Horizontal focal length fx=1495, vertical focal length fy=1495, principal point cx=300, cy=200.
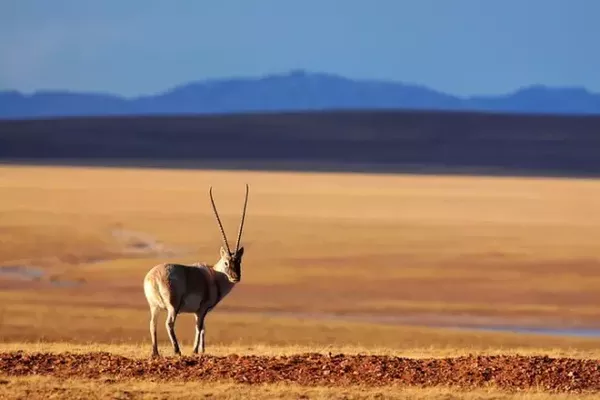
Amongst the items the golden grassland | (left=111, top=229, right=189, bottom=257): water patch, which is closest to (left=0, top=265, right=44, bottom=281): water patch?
(left=111, top=229, right=189, bottom=257): water patch

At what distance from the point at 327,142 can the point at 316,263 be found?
4913 centimetres

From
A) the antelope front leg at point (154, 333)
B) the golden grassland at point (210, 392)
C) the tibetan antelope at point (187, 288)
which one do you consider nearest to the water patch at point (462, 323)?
the tibetan antelope at point (187, 288)

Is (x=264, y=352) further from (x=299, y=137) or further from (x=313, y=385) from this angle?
(x=299, y=137)

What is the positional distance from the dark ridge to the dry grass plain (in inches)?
584

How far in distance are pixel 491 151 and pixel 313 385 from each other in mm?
65421

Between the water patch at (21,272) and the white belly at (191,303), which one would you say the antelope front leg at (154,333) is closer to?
the white belly at (191,303)

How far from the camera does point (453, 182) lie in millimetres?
58250

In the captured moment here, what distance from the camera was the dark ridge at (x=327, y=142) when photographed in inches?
2795

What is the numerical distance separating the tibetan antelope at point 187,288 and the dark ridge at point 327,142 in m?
51.0

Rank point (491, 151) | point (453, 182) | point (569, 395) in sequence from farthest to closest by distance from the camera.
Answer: point (491, 151) → point (453, 182) → point (569, 395)

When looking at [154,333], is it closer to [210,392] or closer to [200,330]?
[200,330]

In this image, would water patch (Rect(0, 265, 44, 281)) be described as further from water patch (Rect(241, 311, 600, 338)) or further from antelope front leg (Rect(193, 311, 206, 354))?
antelope front leg (Rect(193, 311, 206, 354))

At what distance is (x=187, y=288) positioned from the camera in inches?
569

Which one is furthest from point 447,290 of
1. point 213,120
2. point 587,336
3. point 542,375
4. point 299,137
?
point 213,120
